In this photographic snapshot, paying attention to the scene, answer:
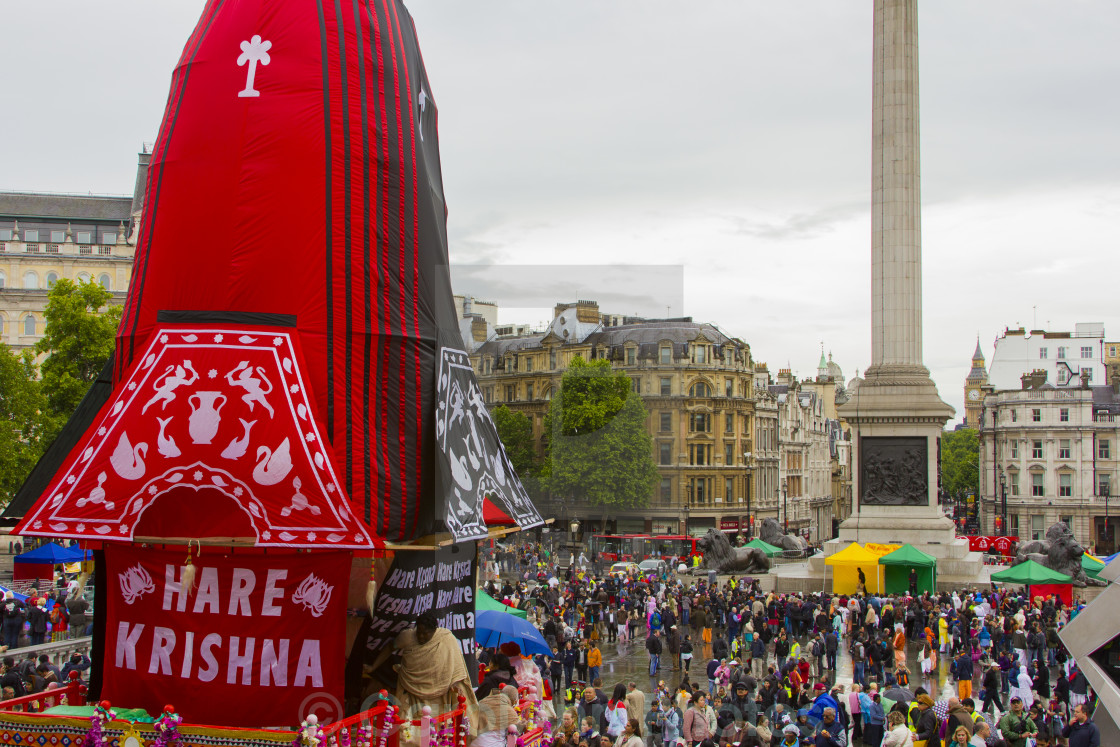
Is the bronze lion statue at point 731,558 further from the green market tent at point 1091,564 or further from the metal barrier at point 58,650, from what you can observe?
the metal barrier at point 58,650

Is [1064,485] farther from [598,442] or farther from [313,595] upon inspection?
[313,595]

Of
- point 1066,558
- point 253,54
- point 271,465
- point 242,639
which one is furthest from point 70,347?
point 1066,558

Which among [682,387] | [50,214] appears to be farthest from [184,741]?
[50,214]

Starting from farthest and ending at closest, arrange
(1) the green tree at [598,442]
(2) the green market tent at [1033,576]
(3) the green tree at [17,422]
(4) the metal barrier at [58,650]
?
1. (1) the green tree at [598,442]
2. (3) the green tree at [17,422]
3. (2) the green market tent at [1033,576]
4. (4) the metal barrier at [58,650]

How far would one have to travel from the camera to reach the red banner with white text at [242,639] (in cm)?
930

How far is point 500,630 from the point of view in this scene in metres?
16.2

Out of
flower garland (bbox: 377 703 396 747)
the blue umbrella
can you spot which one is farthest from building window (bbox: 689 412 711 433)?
flower garland (bbox: 377 703 396 747)

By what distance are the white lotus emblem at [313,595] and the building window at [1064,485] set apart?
79.7 m

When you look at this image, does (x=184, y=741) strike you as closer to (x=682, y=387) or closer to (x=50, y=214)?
(x=682, y=387)

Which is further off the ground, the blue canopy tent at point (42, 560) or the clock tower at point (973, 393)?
the clock tower at point (973, 393)

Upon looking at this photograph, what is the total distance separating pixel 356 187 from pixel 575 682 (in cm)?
1674

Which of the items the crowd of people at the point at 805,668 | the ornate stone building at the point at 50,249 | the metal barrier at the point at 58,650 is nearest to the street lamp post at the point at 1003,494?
the crowd of people at the point at 805,668

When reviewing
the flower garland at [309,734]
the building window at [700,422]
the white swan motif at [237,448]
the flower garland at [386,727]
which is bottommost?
Result: the flower garland at [386,727]

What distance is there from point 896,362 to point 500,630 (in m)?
29.9
